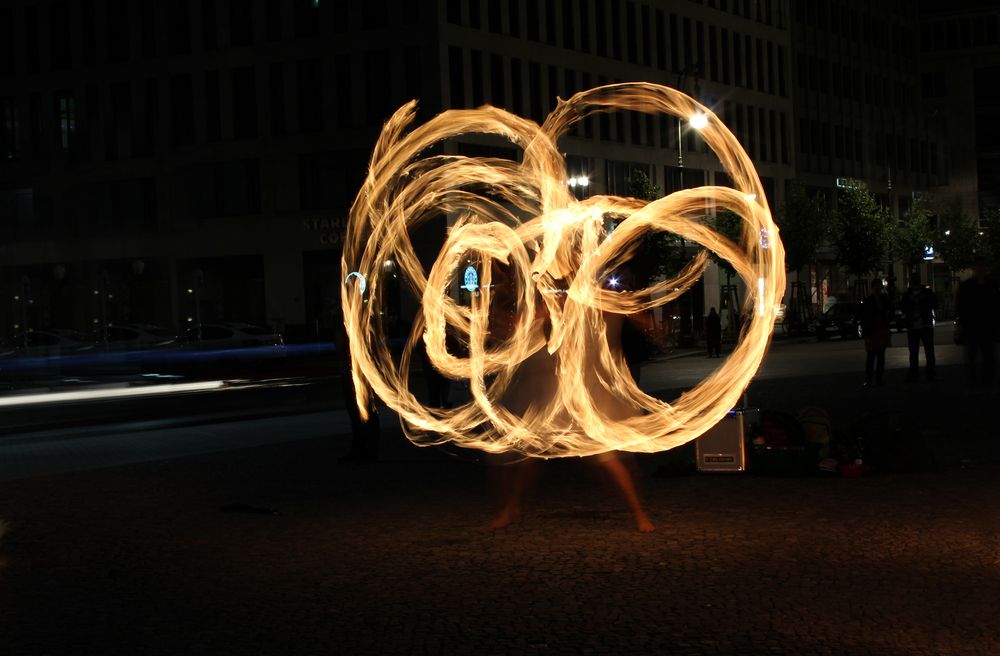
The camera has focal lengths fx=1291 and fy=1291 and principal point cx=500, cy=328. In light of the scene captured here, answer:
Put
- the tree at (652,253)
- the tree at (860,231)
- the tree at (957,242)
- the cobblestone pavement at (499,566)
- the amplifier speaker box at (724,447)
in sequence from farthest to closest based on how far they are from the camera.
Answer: the tree at (957,242)
the tree at (860,231)
the tree at (652,253)
the amplifier speaker box at (724,447)
the cobblestone pavement at (499,566)

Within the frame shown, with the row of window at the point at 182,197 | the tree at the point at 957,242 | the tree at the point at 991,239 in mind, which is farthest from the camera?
the tree at the point at 991,239

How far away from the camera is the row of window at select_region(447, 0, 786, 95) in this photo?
59500 millimetres

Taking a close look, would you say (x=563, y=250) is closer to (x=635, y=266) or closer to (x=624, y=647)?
(x=624, y=647)

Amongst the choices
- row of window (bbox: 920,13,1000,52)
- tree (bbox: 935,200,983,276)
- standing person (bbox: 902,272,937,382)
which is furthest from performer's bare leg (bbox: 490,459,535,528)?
row of window (bbox: 920,13,1000,52)

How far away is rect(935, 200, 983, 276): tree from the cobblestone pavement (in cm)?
8476

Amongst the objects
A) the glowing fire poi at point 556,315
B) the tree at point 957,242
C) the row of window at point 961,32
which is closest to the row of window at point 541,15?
the tree at point 957,242

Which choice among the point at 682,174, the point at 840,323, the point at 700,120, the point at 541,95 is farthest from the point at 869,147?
the point at 700,120

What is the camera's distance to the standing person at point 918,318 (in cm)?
2509

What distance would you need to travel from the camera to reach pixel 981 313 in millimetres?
20359

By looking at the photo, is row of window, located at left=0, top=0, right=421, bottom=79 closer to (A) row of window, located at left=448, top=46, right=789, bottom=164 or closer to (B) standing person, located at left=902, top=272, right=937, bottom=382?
A: (A) row of window, located at left=448, top=46, right=789, bottom=164

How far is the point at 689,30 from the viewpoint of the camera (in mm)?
71312

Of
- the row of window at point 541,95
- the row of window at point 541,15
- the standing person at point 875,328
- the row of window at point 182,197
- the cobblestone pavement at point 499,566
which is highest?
the row of window at point 541,15

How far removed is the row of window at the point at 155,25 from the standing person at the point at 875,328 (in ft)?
118

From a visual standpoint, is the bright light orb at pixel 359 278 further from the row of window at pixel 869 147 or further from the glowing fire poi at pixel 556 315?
the row of window at pixel 869 147
